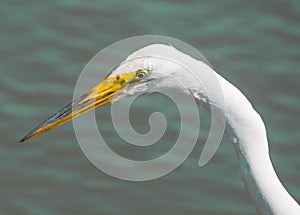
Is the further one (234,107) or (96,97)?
(96,97)

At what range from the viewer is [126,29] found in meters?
6.54

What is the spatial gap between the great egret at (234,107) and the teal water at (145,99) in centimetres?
180

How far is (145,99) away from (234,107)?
2539 mm

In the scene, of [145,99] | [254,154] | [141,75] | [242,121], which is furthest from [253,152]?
[145,99]

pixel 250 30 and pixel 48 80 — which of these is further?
pixel 250 30

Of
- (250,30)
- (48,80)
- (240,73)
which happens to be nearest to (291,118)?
(240,73)

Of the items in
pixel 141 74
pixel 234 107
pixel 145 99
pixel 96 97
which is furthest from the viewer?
pixel 145 99

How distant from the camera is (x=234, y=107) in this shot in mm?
3408

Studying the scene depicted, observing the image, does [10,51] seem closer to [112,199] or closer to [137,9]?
[137,9]

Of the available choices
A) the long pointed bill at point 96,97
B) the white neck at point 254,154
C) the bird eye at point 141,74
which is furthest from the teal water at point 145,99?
the bird eye at point 141,74

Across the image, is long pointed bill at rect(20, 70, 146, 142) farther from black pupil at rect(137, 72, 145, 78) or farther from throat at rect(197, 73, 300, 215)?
throat at rect(197, 73, 300, 215)

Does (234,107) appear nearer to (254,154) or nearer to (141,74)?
(254,154)

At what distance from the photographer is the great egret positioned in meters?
3.43

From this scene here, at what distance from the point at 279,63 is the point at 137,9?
132cm
